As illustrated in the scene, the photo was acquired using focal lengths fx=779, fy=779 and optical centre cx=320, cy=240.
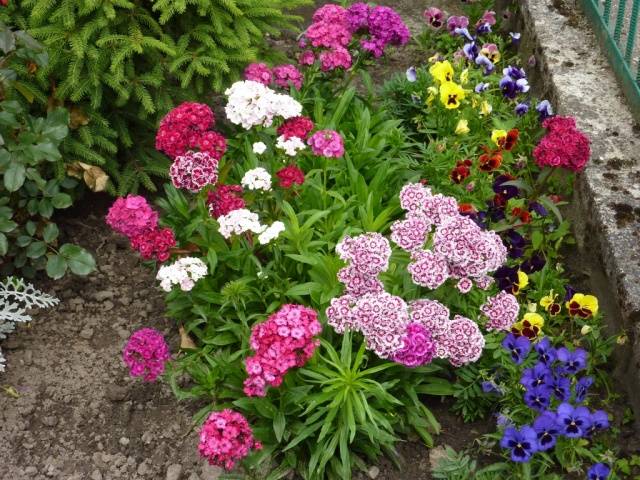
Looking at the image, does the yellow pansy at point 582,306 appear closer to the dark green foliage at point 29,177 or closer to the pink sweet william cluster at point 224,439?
the pink sweet william cluster at point 224,439

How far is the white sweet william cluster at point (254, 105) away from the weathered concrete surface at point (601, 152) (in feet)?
5.09

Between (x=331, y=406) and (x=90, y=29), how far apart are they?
215 centimetres

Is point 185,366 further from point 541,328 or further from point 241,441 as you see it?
point 541,328

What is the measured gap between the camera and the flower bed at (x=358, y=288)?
2916 mm

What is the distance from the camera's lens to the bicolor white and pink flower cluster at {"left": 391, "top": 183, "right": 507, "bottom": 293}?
2.92 m

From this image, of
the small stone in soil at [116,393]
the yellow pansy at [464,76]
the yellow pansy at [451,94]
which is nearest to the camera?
the small stone in soil at [116,393]

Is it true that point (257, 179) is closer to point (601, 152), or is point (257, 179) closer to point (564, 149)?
point (564, 149)

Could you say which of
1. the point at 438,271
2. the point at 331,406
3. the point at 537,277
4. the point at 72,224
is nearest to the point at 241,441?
the point at 331,406

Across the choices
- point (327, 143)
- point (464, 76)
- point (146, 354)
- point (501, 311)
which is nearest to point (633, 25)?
point (464, 76)

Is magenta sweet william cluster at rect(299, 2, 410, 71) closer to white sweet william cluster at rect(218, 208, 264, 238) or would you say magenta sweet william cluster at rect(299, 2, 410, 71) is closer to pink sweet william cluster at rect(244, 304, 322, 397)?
white sweet william cluster at rect(218, 208, 264, 238)

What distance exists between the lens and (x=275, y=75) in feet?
13.6

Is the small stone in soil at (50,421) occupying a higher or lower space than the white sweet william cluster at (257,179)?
lower

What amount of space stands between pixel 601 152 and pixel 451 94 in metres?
0.86

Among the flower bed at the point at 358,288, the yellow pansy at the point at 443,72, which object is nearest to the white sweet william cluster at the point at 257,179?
the flower bed at the point at 358,288
